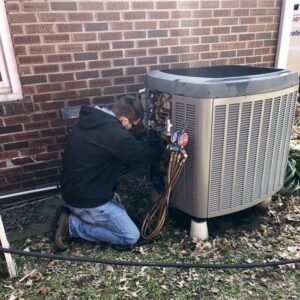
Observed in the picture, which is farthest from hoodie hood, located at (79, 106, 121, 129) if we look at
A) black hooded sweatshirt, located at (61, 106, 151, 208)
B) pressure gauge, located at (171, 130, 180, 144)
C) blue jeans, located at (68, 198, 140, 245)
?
blue jeans, located at (68, 198, 140, 245)

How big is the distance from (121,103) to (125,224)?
40.6 inches

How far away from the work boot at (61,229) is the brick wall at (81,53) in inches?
30.7

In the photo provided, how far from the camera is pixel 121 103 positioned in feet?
9.21

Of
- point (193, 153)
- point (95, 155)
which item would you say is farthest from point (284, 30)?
point (95, 155)

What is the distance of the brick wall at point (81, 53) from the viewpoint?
3020mm

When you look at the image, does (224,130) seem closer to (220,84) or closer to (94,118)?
(220,84)

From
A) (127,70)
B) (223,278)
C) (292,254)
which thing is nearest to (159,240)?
(223,278)

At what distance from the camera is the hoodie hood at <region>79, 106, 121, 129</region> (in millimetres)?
2604

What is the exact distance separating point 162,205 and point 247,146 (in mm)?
852

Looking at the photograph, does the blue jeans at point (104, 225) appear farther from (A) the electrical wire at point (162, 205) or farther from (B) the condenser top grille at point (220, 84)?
(B) the condenser top grille at point (220, 84)

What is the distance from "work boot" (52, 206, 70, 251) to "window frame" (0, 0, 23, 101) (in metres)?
1.19

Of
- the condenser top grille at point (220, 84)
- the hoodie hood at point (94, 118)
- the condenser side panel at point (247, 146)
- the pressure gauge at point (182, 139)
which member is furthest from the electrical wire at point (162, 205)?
the hoodie hood at point (94, 118)

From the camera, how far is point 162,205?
9.09 feet

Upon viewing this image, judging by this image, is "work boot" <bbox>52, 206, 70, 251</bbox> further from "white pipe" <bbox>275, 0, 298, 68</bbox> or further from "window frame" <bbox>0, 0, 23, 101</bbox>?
"white pipe" <bbox>275, 0, 298, 68</bbox>
